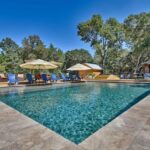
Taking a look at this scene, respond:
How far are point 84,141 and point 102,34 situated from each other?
24181 millimetres

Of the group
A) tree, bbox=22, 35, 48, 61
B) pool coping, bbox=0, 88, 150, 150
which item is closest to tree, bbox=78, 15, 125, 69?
tree, bbox=22, 35, 48, 61

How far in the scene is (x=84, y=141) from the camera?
2.64 metres

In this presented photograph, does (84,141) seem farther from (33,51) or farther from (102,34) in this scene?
(33,51)

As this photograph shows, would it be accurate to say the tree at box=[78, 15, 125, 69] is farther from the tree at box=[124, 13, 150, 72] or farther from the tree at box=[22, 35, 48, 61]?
the tree at box=[22, 35, 48, 61]

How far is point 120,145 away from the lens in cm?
245

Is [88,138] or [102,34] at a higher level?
[102,34]

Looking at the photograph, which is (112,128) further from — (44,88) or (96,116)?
(44,88)

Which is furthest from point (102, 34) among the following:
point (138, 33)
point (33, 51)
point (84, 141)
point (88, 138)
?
point (84, 141)

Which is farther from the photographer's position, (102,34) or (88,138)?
(102,34)

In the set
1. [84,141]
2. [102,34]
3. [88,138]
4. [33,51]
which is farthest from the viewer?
[33,51]

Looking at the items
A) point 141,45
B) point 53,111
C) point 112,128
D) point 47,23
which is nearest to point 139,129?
point 112,128

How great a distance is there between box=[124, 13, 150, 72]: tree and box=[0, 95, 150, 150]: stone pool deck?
24.2m

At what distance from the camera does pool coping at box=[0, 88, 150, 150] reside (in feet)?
7.91

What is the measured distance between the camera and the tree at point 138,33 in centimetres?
2605
